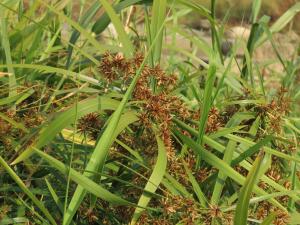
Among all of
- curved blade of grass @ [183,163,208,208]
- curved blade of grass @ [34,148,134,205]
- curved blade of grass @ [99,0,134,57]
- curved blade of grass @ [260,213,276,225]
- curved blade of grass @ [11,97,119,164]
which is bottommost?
curved blade of grass @ [183,163,208,208]

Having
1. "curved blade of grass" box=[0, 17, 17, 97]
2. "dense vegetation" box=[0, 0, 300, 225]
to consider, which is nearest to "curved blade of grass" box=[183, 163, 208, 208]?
"dense vegetation" box=[0, 0, 300, 225]

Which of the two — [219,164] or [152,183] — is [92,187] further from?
[219,164]

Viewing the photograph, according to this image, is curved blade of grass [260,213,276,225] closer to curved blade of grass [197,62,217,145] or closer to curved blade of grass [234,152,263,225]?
curved blade of grass [234,152,263,225]

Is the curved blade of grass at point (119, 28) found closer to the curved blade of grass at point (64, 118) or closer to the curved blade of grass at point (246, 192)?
the curved blade of grass at point (64, 118)

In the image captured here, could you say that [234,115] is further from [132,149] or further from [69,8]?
[69,8]

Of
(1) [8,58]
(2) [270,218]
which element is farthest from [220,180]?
(1) [8,58]

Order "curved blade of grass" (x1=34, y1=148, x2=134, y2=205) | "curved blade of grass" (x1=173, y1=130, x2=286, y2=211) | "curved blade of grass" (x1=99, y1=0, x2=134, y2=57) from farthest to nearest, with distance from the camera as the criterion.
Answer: "curved blade of grass" (x1=99, y1=0, x2=134, y2=57), "curved blade of grass" (x1=173, y1=130, x2=286, y2=211), "curved blade of grass" (x1=34, y1=148, x2=134, y2=205)

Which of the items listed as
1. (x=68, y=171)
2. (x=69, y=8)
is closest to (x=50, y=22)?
(x=69, y=8)

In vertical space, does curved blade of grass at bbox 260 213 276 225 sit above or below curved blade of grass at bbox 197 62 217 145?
below
